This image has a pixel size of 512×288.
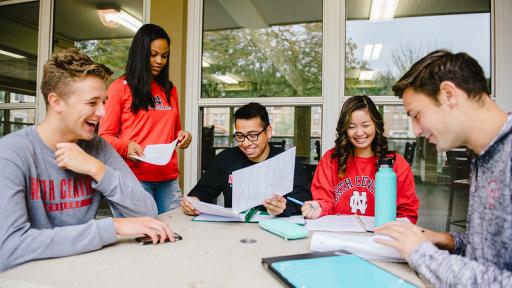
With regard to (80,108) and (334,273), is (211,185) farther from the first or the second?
(334,273)

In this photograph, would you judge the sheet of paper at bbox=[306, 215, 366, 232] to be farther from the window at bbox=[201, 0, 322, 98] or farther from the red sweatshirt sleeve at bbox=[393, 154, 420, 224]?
the window at bbox=[201, 0, 322, 98]

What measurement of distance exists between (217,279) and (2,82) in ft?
11.5

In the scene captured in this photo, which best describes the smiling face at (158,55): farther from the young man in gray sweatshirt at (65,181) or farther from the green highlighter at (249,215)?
the green highlighter at (249,215)

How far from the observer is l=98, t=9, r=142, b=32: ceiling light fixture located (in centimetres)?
271

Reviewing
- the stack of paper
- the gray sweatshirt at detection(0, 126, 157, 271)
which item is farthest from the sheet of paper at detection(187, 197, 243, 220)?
the gray sweatshirt at detection(0, 126, 157, 271)

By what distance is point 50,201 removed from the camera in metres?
0.97

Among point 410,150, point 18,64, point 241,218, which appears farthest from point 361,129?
point 18,64

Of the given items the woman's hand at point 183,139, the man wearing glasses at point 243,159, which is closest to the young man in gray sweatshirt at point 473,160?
the man wearing glasses at point 243,159

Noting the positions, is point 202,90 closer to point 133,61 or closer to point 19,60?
point 133,61

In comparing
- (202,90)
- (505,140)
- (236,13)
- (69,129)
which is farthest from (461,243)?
(236,13)

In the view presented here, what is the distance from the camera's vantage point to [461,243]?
0.87 m

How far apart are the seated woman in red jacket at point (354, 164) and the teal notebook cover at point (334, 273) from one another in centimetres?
76

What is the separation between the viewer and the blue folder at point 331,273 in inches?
24.9

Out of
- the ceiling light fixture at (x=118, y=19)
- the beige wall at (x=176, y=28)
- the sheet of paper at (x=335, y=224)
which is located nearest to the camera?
the sheet of paper at (x=335, y=224)
